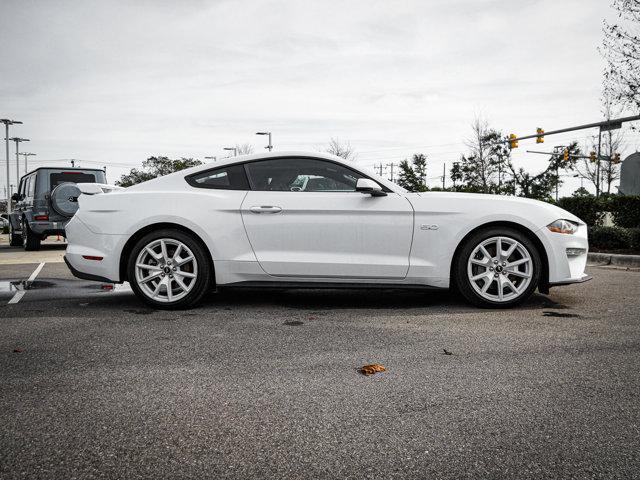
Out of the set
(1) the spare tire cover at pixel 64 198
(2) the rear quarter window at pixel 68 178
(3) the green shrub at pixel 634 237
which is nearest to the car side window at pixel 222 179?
(1) the spare tire cover at pixel 64 198

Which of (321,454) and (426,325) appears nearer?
(321,454)

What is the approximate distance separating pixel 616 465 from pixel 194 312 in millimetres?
3678

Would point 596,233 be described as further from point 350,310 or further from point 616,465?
point 616,465

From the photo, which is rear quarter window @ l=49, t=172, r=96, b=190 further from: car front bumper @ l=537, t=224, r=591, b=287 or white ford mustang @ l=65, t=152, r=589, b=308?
car front bumper @ l=537, t=224, r=591, b=287

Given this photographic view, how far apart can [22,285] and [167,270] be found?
2965 millimetres

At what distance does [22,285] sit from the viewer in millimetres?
6938

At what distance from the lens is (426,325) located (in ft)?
14.4

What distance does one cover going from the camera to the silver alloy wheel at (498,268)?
16.4 ft

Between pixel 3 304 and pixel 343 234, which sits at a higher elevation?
pixel 343 234

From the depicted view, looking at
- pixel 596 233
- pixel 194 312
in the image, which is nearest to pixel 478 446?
pixel 194 312

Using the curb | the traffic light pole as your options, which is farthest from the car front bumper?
the traffic light pole

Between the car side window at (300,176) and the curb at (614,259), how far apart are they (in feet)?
23.8

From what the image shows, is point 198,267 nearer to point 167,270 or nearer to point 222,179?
point 167,270

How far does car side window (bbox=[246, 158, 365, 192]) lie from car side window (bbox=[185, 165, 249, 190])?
8 centimetres
